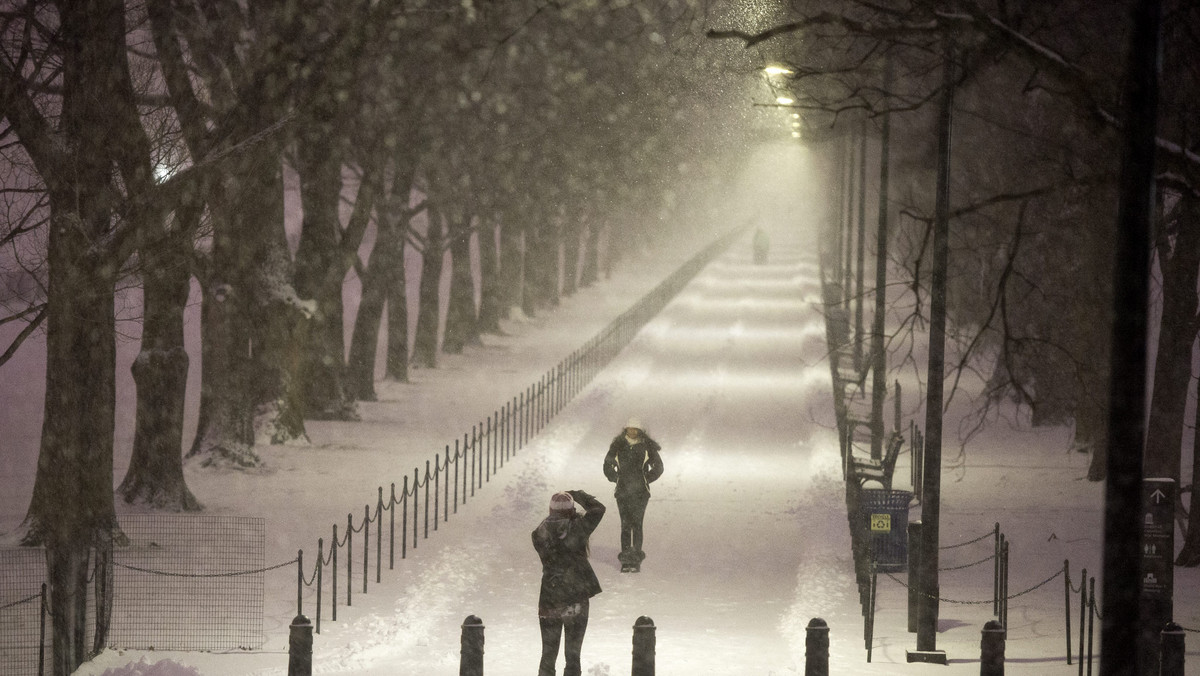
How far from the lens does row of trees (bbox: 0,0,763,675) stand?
52.7 ft

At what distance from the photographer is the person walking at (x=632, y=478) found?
1720cm

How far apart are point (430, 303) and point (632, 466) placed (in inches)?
945

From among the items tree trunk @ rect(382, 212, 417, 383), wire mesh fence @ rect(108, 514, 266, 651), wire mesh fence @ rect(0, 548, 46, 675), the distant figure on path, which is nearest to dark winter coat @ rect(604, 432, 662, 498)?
wire mesh fence @ rect(108, 514, 266, 651)

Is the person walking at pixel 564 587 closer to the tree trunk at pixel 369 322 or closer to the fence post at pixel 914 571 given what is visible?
the fence post at pixel 914 571

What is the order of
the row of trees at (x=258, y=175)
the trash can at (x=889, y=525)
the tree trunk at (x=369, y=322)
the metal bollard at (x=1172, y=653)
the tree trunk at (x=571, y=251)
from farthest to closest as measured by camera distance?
the tree trunk at (x=571, y=251)
the tree trunk at (x=369, y=322)
the trash can at (x=889, y=525)
the row of trees at (x=258, y=175)
the metal bollard at (x=1172, y=653)

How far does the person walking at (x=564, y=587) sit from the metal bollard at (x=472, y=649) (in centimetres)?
91

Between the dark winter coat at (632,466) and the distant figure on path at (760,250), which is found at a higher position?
the distant figure on path at (760,250)

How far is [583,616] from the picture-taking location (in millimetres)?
11383

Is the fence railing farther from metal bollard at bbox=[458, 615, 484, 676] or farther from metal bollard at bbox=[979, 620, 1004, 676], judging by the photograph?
metal bollard at bbox=[979, 620, 1004, 676]

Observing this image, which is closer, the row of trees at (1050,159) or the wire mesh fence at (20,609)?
the row of trees at (1050,159)

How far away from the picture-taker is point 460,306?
144ft

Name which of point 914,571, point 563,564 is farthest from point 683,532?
point 563,564

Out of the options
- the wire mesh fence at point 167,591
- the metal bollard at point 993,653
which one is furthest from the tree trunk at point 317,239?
the metal bollard at point 993,653

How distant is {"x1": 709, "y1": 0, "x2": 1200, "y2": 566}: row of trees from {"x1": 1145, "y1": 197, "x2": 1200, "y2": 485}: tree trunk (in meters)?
0.02
